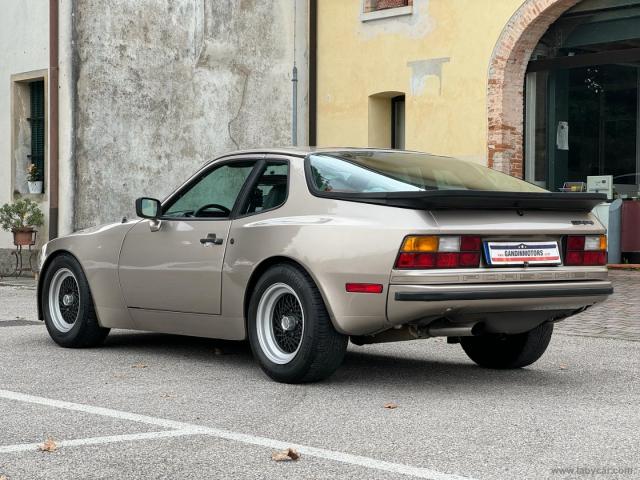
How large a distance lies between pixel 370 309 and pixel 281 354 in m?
0.78

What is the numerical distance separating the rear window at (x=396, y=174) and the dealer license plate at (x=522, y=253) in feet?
1.47

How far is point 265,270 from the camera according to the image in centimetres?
731

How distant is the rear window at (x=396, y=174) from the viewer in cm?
704

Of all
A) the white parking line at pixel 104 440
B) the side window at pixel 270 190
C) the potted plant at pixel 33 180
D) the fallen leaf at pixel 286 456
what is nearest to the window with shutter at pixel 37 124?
the potted plant at pixel 33 180

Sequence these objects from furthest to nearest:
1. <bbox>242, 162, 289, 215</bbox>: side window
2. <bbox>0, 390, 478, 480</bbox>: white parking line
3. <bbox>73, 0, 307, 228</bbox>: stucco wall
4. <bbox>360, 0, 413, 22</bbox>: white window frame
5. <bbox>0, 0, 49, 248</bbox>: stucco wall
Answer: <bbox>360, 0, 413, 22</bbox>: white window frame < <bbox>0, 0, 49, 248</bbox>: stucco wall < <bbox>73, 0, 307, 228</bbox>: stucco wall < <bbox>242, 162, 289, 215</bbox>: side window < <bbox>0, 390, 478, 480</bbox>: white parking line

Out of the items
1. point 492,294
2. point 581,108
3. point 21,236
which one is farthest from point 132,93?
point 492,294

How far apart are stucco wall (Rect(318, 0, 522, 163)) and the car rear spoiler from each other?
39.0 ft

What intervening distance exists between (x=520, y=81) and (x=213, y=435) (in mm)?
14329

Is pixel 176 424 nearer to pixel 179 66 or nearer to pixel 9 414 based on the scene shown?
pixel 9 414

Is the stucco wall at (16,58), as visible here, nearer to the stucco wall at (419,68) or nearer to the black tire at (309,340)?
the stucco wall at (419,68)

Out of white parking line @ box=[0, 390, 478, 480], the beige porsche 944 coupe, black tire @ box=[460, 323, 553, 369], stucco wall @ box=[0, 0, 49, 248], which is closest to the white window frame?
stucco wall @ box=[0, 0, 49, 248]

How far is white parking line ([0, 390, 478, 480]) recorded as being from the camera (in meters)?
4.73

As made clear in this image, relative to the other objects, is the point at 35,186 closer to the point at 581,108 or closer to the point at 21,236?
the point at 21,236

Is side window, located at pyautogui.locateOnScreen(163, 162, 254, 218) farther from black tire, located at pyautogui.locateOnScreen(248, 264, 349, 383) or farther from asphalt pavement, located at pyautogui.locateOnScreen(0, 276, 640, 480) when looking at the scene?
asphalt pavement, located at pyautogui.locateOnScreen(0, 276, 640, 480)
